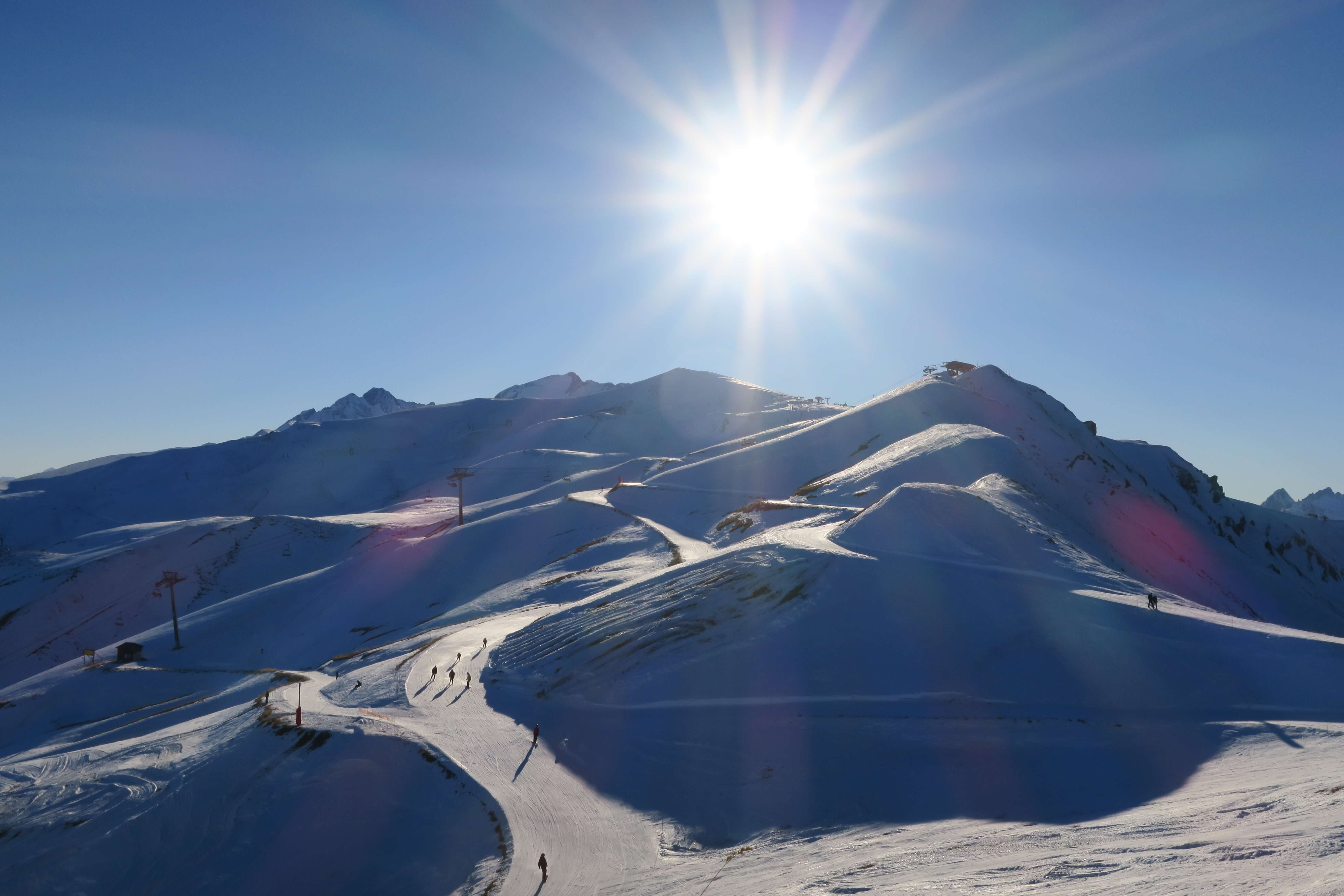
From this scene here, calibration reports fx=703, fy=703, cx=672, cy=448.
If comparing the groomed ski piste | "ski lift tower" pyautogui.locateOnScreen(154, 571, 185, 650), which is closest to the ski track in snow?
the groomed ski piste

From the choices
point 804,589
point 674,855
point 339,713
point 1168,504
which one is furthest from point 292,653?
point 1168,504

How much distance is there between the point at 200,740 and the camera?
127 feet

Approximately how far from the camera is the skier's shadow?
30078mm

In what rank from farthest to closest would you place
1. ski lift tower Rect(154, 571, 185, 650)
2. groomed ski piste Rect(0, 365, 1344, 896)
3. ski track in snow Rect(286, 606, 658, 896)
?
ski lift tower Rect(154, 571, 185, 650) < ski track in snow Rect(286, 606, 658, 896) < groomed ski piste Rect(0, 365, 1344, 896)

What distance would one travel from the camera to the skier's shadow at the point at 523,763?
3008cm

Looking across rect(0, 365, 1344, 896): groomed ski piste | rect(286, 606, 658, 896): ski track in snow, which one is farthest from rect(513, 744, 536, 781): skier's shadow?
rect(0, 365, 1344, 896): groomed ski piste

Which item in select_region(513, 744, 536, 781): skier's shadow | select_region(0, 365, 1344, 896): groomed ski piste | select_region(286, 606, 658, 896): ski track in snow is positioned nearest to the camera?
select_region(0, 365, 1344, 896): groomed ski piste

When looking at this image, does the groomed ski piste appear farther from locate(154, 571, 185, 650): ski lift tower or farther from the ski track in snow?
locate(154, 571, 185, 650): ski lift tower

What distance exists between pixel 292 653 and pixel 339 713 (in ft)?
126

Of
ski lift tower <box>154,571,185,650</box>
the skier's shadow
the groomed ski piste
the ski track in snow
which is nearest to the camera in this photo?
the groomed ski piste

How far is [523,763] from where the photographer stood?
31.2m

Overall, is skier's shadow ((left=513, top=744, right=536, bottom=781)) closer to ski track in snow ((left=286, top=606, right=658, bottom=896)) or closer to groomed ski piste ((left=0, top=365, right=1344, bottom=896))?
ski track in snow ((left=286, top=606, right=658, bottom=896))

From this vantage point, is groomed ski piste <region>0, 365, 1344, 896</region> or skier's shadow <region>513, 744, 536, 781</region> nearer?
groomed ski piste <region>0, 365, 1344, 896</region>

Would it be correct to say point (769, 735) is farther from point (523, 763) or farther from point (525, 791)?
point (523, 763)
